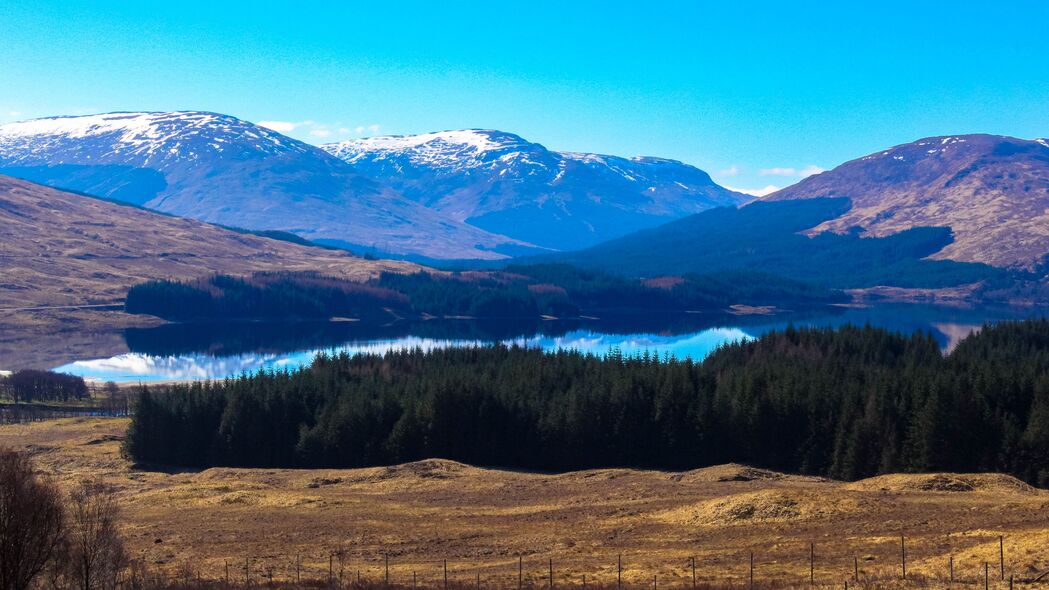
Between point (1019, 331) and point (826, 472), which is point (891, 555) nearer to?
point (826, 472)

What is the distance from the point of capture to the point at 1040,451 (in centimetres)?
6838

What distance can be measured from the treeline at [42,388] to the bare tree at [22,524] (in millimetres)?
100994

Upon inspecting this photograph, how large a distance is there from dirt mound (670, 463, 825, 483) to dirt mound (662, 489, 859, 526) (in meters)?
14.1

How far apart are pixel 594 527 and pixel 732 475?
18543 millimetres

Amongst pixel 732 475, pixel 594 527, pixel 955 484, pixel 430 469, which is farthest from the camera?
pixel 430 469

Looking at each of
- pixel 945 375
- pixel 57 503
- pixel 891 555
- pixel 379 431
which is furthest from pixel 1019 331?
pixel 57 503

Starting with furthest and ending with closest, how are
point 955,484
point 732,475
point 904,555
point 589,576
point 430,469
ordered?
point 430,469, point 732,475, point 955,484, point 589,576, point 904,555

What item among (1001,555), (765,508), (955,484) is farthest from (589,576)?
(955,484)

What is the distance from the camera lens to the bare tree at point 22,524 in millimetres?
31906

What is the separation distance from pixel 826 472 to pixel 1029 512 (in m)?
29.2

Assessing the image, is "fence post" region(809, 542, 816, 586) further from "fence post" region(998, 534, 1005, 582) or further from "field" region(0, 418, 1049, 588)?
"fence post" region(998, 534, 1005, 582)

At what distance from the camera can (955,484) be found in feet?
188

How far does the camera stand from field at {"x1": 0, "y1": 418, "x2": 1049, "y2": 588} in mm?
40000

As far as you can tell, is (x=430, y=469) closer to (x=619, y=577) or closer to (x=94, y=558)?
(x=619, y=577)
